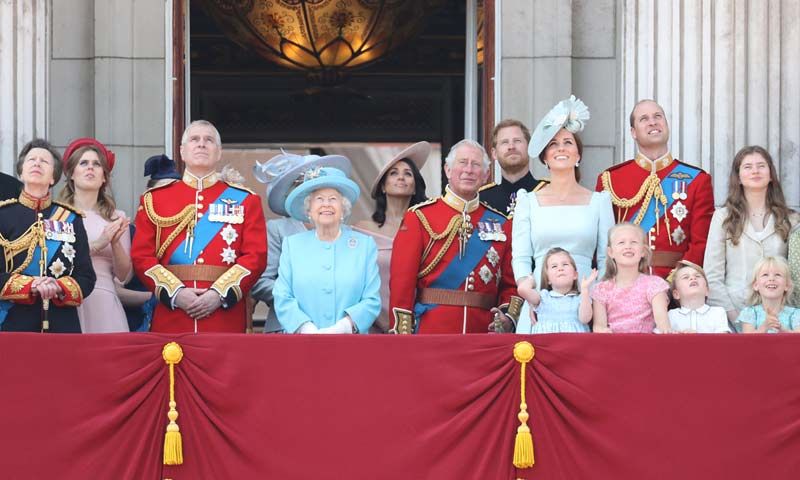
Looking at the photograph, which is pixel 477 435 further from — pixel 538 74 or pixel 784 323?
pixel 538 74

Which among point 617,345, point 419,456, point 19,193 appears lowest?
point 419,456

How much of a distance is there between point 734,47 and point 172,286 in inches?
148

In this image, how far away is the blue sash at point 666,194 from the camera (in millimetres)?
8758

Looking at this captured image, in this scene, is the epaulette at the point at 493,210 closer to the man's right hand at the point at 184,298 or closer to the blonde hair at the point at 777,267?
the blonde hair at the point at 777,267

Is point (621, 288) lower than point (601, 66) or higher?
lower

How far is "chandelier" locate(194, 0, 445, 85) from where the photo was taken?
1472 centimetres

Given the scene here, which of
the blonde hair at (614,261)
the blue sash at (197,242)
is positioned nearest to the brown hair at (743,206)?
the blonde hair at (614,261)

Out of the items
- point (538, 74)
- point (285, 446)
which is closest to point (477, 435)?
point (285, 446)

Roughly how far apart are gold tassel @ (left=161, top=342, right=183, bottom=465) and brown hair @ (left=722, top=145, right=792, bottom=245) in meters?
2.73

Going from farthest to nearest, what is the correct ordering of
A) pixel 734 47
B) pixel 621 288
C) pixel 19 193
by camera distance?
pixel 734 47, pixel 19 193, pixel 621 288

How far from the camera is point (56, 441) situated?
7352 millimetres

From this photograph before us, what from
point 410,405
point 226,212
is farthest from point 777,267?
point 226,212

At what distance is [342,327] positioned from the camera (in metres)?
8.22

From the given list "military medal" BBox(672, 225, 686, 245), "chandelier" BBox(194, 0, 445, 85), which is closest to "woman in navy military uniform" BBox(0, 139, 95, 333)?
"military medal" BBox(672, 225, 686, 245)
